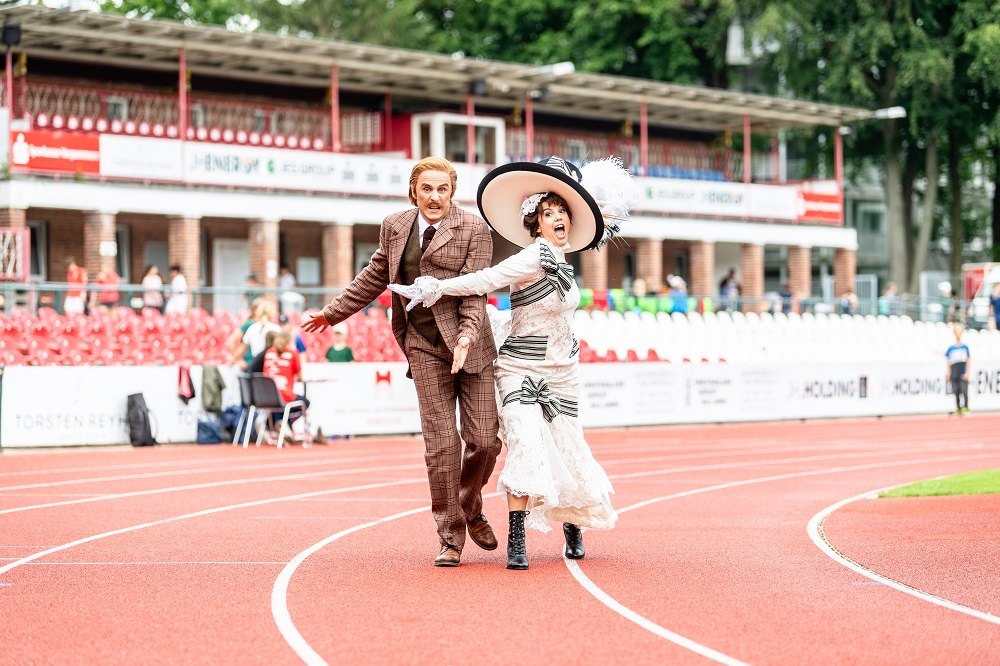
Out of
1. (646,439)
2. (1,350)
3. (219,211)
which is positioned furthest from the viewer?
(219,211)

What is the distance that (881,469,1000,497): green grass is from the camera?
50.7ft

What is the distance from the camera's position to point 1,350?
76.6ft

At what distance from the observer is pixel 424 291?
9898mm

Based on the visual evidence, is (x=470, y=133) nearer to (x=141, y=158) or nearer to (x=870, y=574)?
(x=141, y=158)

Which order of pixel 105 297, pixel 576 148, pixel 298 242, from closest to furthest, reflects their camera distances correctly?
pixel 105 297, pixel 298 242, pixel 576 148

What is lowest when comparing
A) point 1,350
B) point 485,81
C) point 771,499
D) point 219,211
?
point 771,499

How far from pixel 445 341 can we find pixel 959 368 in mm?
24912

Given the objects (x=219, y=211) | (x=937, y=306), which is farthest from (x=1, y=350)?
(x=937, y=306)

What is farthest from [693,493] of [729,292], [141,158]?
[729,292]

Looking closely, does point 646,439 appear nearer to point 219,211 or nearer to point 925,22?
point 219,211

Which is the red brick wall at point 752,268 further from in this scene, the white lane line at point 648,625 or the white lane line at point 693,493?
the white lane line at point 648,625

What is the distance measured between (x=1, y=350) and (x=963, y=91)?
4200 centimetres

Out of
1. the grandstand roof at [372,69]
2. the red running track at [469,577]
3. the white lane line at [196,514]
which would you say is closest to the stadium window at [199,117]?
the grandstand roof at [372,69]

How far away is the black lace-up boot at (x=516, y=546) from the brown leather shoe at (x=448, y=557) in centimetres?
31
